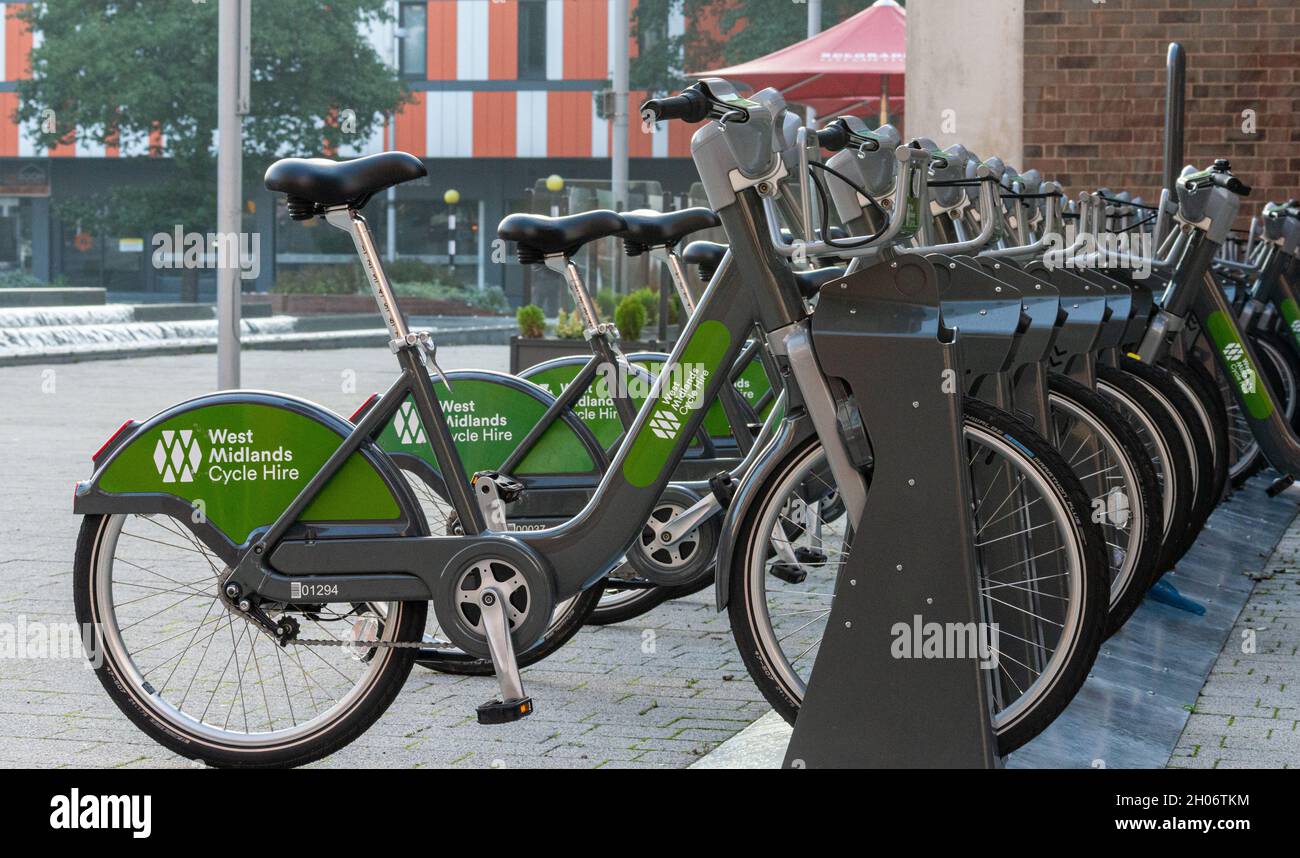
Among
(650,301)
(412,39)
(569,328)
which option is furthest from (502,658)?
(412,39)

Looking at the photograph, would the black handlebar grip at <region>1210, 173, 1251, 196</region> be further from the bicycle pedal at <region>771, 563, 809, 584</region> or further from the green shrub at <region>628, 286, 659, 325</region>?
the green shrub at <region>628, 286, 659, 325</region>

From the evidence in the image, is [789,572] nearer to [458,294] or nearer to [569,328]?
[569,328]

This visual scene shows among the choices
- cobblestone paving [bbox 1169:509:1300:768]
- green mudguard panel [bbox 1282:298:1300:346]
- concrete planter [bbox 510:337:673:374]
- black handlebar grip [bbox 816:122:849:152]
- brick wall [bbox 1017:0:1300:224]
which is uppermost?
brick wall [bbox 1017:0:1300:224]

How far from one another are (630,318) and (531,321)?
647 mm

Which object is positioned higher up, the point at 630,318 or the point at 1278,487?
the point at 630,318

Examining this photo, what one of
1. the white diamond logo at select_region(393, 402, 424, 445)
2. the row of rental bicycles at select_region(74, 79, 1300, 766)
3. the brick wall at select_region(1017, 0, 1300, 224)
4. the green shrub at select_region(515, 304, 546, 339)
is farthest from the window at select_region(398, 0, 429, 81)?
the white diamond logo at select_region(393, 402, 424, 445)

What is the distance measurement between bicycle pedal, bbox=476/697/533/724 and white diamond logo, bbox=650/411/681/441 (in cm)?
67

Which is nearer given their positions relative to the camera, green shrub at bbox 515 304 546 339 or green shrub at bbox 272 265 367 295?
green shrub at bbox 515 304 546 339

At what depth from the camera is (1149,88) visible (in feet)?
35.1

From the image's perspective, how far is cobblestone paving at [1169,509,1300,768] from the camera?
4.48 metres

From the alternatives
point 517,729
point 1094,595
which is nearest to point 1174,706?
point 1094,595

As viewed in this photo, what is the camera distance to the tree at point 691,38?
130 ft

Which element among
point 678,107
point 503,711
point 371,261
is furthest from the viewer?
point 371,261
